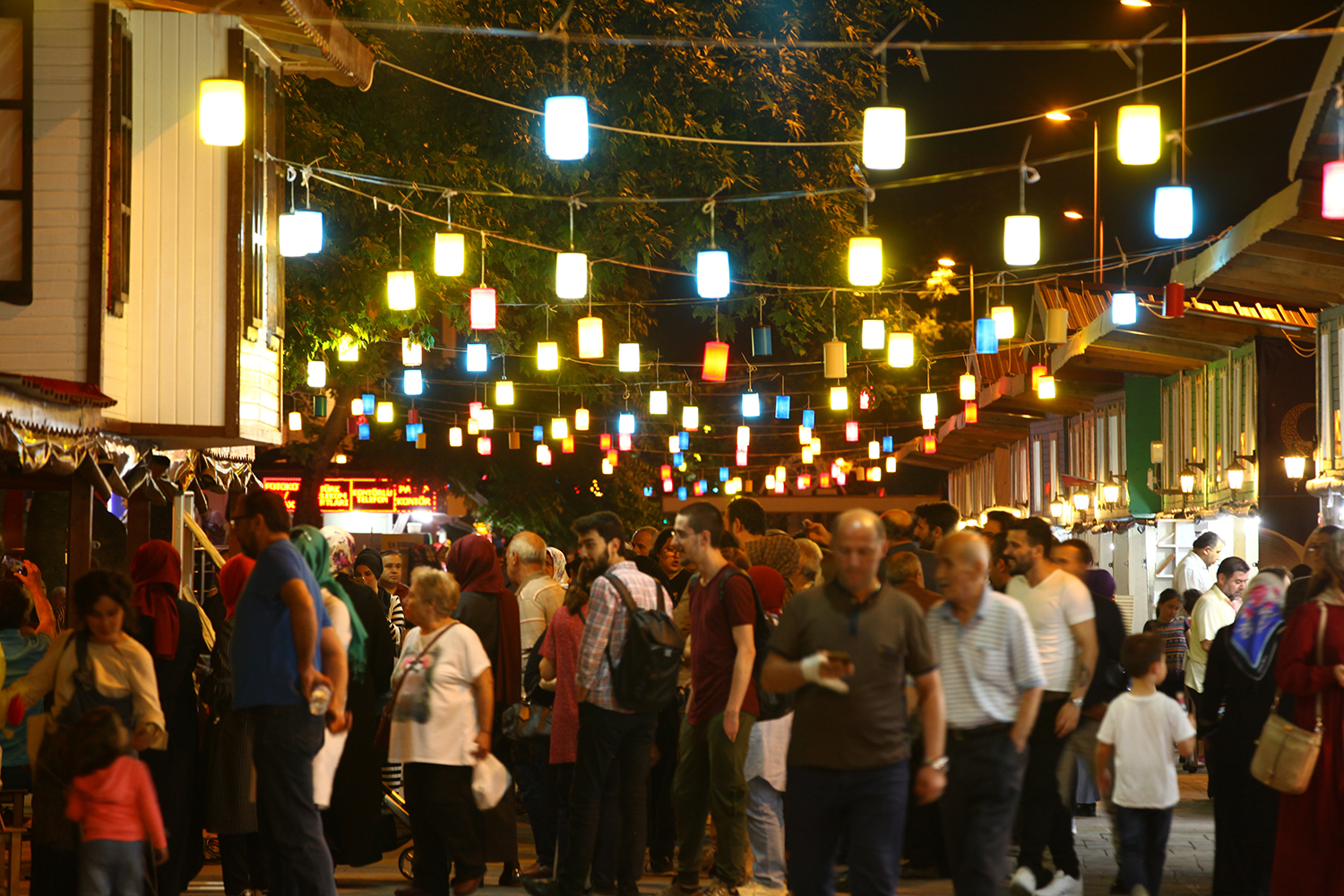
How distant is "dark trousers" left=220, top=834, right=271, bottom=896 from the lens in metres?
8.90

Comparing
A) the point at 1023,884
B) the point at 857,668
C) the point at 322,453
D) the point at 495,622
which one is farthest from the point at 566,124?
the point at 322,453

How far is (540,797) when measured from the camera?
1007cm

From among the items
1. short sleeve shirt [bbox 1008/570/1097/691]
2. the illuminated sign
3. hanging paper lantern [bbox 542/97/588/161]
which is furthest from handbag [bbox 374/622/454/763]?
the illuminated sign

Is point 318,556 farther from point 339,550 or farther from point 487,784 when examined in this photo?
point 339,550

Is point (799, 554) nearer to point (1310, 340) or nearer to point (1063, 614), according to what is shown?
point (1063, 614)

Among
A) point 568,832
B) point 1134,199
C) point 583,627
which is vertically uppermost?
point 1134,199

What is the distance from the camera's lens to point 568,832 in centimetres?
880

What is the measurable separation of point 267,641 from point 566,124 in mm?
6765

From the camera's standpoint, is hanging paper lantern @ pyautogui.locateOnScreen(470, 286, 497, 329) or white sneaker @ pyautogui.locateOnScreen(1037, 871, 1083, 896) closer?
white sneaker @ pyautogui.locateOnScreen(1037, 871, 1083, 896)

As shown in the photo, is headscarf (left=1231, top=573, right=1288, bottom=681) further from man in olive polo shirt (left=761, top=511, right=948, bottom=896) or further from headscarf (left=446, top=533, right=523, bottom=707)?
headscarf (left=446, top=533, right=523, bottom=707)

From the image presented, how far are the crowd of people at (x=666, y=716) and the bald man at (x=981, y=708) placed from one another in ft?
0.05

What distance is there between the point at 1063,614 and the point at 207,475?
28.9ft

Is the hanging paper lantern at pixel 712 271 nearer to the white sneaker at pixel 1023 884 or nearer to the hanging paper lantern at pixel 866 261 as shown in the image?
the hanging paper lantern at pixel 866 261

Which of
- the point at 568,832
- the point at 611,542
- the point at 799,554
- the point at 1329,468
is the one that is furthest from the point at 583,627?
the point at 1329,468
